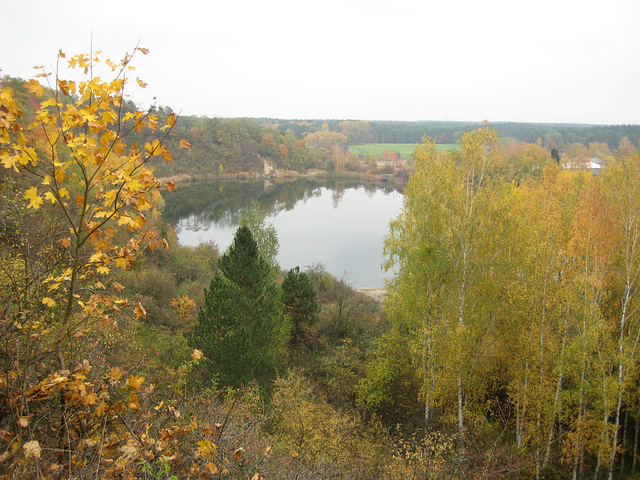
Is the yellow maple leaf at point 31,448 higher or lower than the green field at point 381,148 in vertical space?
lower

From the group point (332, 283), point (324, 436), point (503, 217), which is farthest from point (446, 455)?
point (332, 283)

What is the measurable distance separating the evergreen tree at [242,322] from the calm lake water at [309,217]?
384 inches

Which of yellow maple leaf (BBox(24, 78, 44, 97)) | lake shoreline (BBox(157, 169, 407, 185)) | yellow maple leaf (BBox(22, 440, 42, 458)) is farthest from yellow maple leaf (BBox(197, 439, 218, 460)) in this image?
lake shoreline (BBox(157, 169, 407, 185))

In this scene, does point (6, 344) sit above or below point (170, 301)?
above

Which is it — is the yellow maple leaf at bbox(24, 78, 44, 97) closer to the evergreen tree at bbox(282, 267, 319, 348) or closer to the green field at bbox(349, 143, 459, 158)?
the evergreen tree at bbox(282, 267, 319, 348)

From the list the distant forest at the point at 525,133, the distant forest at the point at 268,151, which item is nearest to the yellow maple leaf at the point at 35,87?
the distant forest at the point at 525,133

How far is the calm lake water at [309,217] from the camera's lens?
3108cm

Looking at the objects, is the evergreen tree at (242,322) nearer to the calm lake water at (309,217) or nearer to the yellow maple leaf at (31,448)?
the yellow maple leaf at (31,448)

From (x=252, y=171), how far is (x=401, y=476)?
250 ft

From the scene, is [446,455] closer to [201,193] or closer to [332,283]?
[332,283]

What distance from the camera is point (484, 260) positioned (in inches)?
422

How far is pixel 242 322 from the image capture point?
12211 millimetres

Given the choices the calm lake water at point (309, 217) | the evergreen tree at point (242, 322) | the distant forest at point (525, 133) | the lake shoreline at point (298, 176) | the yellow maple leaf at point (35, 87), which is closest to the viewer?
the yellow maple leaf at point (35, 87)

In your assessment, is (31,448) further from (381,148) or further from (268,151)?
(381,148)
